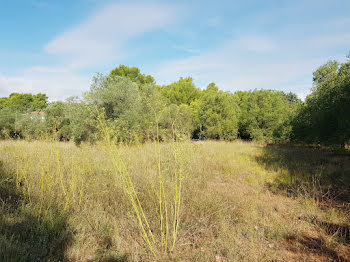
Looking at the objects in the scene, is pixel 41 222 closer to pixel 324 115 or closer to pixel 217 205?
pixel 217 205

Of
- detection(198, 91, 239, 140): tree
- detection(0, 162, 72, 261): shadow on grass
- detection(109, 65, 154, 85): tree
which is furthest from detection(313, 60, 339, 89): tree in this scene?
detection(109, 65, 154, 85): tree

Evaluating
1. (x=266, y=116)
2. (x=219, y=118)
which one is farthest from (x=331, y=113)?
(x=219, y=118)

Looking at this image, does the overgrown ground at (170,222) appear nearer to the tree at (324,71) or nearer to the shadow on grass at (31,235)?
the shadow on grass at (31,235)

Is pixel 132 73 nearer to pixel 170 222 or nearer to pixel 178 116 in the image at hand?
pixel 178 116

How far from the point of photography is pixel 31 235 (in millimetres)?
2957

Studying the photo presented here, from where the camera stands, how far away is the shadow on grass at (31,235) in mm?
2504

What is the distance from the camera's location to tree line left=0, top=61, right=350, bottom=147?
Answer: 498cm

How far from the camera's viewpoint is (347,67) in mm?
11164

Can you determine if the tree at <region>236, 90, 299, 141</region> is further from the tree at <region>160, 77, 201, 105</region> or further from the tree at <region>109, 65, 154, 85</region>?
the tree at <region>109, 65, 154, 85</region>

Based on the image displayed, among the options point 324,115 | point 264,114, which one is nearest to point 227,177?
point 324,115

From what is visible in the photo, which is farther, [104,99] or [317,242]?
[104,99]

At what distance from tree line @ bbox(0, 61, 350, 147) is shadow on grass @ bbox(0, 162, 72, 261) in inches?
67.9

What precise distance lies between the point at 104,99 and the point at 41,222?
442 inches

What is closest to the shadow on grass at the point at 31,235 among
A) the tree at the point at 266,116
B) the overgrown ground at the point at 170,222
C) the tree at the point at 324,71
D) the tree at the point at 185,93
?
the overgrown ground at the point at 170,222
